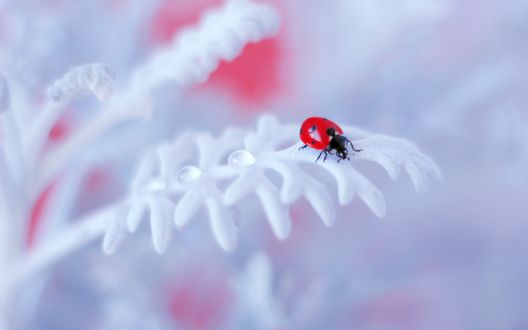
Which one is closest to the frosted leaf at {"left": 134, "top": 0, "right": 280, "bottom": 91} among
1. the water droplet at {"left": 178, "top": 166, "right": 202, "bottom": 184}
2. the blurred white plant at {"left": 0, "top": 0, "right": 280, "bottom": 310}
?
the blurred white plant at {"left": 0, "top": 0, "right": 280, "bottom": 310}

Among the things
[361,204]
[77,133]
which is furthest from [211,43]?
[361,204]

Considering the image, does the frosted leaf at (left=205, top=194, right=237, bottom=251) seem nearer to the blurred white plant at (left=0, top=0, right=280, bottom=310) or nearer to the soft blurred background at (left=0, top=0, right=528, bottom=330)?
the blurred white plant at (left=0, top=0, right=280, bottom=310)

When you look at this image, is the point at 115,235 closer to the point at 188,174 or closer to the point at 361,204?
the point at 188,174

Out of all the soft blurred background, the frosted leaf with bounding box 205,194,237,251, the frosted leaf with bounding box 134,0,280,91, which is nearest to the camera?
the frosted leaf with bounding box 205,194,237,251

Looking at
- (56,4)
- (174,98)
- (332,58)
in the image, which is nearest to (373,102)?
(332,58)

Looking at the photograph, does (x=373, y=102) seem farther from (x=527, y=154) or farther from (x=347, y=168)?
(x=347, y=168)

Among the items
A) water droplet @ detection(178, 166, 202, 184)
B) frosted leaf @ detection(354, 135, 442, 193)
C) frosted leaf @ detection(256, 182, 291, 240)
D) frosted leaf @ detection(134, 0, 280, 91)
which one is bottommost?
frosted leaf @ detection(256, 182, 291, 240)

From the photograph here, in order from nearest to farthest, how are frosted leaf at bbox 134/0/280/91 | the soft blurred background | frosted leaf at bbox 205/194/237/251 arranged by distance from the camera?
frosted leaf at bbox 205/194/237/251, frosted leaf at bbox 134/0/280/91, the soft blurred background
